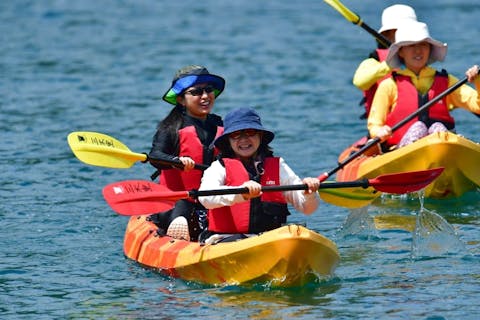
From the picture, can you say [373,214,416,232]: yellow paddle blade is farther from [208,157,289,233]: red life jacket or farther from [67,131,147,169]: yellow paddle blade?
[67,131,147,169]: yellow paddle blade

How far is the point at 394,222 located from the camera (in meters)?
10.8

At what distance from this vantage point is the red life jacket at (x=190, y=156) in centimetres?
965

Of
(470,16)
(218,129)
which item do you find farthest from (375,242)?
(470,16)

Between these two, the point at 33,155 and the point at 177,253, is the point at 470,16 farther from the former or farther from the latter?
the point at 177,253

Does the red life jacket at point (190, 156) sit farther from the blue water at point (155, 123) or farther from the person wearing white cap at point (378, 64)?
the person wearing white cap at point (378, 64)

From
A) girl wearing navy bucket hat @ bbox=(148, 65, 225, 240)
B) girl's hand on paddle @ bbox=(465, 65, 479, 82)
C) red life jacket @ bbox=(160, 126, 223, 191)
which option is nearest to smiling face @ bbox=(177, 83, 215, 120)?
girl wearing navy bucket hat @ bbox=(148, 65, 225, 240)

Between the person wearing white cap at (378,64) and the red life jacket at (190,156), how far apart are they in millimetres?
2579

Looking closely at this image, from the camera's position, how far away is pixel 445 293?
829 cm

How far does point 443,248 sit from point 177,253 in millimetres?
1984

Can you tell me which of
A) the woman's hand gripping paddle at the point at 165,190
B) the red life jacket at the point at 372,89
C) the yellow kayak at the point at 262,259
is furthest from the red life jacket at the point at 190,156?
the red life jacket at the point at 372,89

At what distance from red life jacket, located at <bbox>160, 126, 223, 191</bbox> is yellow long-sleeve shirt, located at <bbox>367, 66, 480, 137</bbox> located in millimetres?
2079

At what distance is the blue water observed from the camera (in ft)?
27.3

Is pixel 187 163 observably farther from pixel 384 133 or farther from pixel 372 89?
pixel 372 89

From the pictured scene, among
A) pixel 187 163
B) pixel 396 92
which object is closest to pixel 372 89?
pixel 396 92
